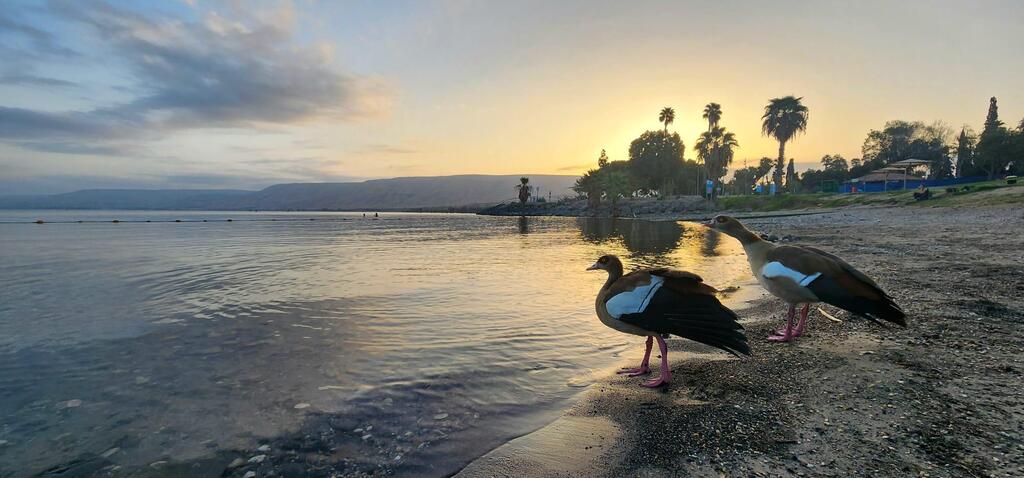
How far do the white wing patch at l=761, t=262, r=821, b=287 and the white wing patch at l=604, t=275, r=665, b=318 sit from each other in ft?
6.91

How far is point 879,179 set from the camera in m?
66.4

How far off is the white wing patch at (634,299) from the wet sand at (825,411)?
3.45ft

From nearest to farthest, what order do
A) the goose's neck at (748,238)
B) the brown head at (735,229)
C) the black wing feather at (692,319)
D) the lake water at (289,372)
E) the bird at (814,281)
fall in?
the lake water at (289,372), the black wing feather at (692,319), the bird at (814,281), the goose's neck at (748,238), the brown head at (735,229)

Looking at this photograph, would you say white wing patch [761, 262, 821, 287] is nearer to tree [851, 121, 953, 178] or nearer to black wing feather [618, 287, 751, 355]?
black wing feather [618, 287, 751, 355]

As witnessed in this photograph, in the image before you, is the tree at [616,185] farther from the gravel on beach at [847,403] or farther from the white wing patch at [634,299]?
the white wing patch at [634,299]

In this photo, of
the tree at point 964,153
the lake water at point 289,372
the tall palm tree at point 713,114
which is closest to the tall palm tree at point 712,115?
the tall palm tree at point 713,114

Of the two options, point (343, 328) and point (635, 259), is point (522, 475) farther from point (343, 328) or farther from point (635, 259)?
point (635, 259)

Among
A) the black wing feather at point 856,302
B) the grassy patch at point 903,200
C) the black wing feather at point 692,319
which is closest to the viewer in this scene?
the black wing feather at point 692,319

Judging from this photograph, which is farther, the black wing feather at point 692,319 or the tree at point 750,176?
the tree at point 750,176

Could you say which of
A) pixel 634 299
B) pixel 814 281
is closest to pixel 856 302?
pixel 814 281

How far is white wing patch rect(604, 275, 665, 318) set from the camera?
5.12 m

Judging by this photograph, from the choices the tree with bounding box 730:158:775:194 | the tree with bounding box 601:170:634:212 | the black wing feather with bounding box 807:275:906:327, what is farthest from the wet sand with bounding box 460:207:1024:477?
the tree with bounding box 730:158:775:194

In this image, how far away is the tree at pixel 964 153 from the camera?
242 feet

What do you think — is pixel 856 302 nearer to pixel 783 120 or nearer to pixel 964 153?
pixel 783 120
